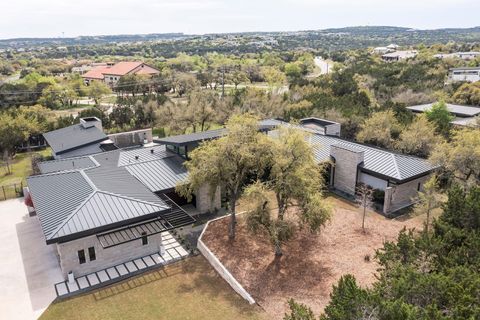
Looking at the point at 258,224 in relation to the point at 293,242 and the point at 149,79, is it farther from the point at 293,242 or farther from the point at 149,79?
the point at 149,79

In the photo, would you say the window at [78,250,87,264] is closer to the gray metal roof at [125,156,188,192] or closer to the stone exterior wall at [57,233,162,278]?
the stone exterior wall at [57,233,162,278]

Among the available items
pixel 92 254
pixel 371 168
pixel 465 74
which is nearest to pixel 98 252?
pixel 92 254

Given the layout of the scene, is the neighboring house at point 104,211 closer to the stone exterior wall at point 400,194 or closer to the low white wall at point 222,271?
the low white wall at point 222,271

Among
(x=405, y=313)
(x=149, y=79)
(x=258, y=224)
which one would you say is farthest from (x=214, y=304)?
(x=149, y=79)

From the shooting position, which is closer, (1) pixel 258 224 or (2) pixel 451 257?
(2) pixel 451 257

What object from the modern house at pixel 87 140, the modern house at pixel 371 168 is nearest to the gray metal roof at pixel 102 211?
the modern house at pixel 371 168

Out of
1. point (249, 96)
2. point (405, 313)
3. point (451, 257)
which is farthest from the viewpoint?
point (249, 96)
